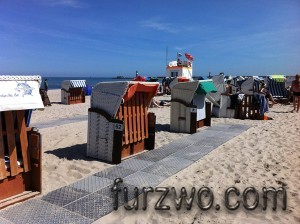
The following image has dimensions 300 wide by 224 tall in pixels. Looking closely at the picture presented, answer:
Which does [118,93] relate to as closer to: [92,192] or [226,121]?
[92,192]

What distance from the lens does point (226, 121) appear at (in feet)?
36.2

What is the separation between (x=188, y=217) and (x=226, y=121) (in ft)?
25.5

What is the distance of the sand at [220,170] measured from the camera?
3.69 m

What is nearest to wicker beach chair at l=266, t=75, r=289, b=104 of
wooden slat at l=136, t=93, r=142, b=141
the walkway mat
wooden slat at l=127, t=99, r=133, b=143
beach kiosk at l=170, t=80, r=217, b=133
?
beach kiosk at l=170, t=80, r=217, b=133

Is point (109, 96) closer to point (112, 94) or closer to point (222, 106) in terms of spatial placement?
point (112, 94)

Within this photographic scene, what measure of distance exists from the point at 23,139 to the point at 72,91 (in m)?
14.9

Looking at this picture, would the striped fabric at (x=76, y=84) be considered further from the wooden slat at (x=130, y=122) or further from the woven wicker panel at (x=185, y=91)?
the wooden slat at (x=130, y=122)

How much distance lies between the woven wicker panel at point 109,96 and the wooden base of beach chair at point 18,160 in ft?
5.94

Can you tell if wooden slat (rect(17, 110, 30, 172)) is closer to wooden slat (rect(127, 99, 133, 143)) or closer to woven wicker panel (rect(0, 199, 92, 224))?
woven wicker panel (rect(0, 199, 92, 224))

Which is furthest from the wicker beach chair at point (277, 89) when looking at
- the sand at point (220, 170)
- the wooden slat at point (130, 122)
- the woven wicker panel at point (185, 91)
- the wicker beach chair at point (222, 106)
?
the wooden slat at point (130, 122)

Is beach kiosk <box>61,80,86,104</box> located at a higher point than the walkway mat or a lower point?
higher

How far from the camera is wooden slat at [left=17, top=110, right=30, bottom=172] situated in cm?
407

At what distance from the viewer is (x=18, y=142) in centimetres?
420

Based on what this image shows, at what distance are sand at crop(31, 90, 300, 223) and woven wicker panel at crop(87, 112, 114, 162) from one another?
22cm
